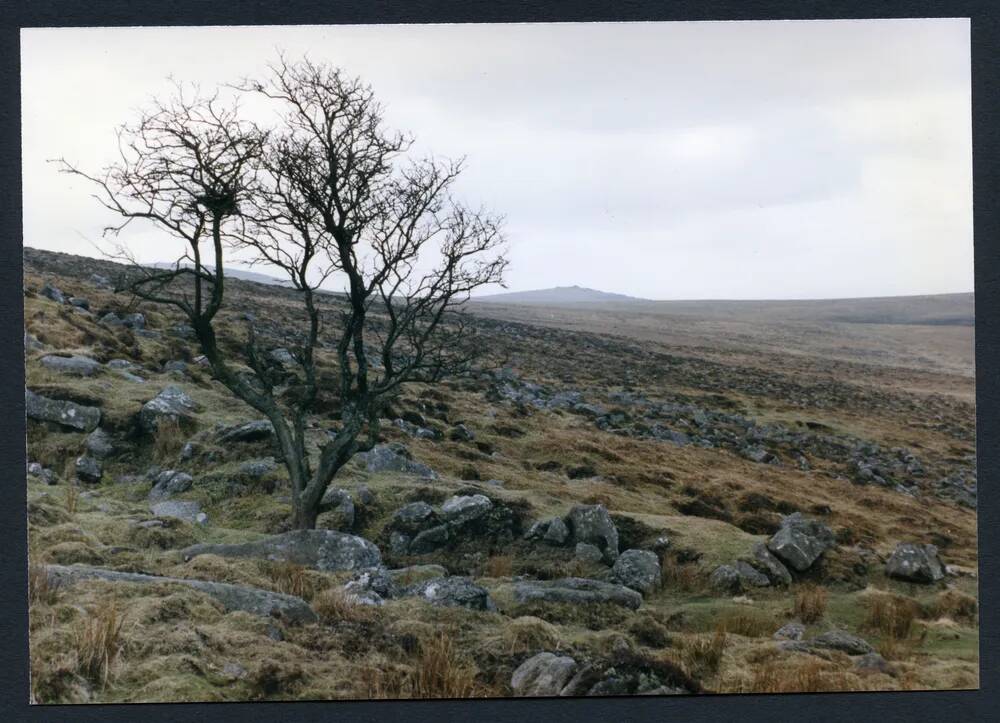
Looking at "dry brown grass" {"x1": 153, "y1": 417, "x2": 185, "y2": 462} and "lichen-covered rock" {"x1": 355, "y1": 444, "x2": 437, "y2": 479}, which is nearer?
"dry brown grass" {"x1": 153, "y1": 417, "x2": 185, "y2": 462}

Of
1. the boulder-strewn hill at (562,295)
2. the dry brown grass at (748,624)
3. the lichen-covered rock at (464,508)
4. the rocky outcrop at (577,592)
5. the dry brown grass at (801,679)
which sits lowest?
the dry brown grass at (801,679)

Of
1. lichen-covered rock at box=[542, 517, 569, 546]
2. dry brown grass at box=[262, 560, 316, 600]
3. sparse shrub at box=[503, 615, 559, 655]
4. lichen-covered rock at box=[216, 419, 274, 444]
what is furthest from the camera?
lichen-covered rock at box=[216, 419, 274, 444]

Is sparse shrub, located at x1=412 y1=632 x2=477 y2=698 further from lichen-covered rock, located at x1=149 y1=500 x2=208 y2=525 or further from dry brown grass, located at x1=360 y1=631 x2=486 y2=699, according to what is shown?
lichen-covered rock, located at x1=149 y1=500 x2=208 y2=525

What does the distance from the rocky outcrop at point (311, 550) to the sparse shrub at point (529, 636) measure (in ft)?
6.28

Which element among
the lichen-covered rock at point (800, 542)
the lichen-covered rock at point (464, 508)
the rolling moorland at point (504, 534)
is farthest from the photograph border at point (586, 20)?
the lichen-covered rock at point (464, 508)

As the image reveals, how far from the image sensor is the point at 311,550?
8.67 metres

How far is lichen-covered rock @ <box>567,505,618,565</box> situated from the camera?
932cm

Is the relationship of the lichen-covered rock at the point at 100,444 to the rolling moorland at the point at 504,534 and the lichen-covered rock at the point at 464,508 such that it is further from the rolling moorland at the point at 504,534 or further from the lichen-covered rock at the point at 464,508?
the lichen-covered rock at the point at 464,508

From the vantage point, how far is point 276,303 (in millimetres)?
20109

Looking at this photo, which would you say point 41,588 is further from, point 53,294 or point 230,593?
point 53,294

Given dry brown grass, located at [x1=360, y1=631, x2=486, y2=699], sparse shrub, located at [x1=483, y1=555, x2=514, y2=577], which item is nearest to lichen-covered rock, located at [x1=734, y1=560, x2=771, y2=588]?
sparse shrub, located at [x1=483, y1=555, x2=514, y2=577]

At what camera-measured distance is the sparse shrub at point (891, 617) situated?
8.34 m

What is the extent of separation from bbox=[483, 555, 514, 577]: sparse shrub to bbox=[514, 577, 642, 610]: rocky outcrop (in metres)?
0.49

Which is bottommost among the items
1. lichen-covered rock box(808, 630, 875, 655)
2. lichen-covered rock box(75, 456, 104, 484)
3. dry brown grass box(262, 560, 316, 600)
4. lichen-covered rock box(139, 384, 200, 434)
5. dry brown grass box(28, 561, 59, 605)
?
lichen-covered rock box(808, 630, 875, 655)
